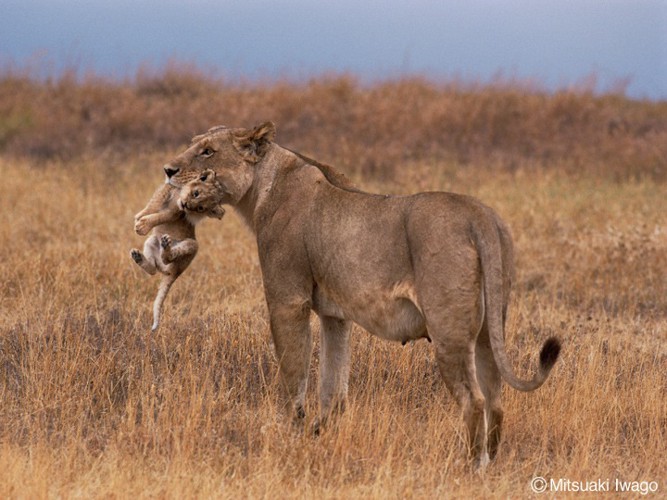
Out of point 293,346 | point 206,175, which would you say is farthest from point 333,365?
point 206,175

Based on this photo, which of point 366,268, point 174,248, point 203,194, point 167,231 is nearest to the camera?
point 366,268

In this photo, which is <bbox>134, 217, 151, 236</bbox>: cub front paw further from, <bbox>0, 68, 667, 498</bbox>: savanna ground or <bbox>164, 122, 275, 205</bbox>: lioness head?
<bbox>0, 68, 667, 498</bbox>: savanna ground

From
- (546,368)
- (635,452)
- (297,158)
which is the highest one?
(297,158)

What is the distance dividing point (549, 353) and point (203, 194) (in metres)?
2.25

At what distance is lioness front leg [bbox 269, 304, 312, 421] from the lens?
19.4 ft

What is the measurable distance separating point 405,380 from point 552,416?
1.08 meters

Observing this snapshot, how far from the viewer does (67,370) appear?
22.7 ft

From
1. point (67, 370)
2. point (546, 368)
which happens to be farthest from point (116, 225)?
point (546, 368)

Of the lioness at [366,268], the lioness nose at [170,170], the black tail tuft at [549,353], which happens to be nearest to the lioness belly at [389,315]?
the lioness at [366,268]

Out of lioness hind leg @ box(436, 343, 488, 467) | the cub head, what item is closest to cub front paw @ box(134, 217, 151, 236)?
the cub head

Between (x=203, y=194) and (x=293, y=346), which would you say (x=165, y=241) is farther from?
(x=293, y=346)

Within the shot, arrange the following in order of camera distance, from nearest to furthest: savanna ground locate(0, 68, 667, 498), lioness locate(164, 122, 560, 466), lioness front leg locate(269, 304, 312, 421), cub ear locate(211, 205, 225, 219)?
lioness locate(164, 122, 560, 466), savanna ground locate(0, 68, 667, 498), lioness front leg locate(269, 304, 312, 421), cub ear locate(211, 205, 225, 219)

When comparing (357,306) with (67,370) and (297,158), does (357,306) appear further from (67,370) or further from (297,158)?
(67,370)

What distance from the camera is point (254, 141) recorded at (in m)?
6.28
